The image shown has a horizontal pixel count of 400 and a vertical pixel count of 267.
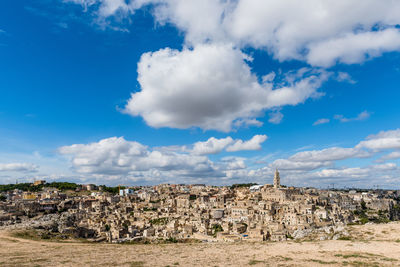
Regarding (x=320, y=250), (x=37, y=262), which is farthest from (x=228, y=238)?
(x=37, y=262)

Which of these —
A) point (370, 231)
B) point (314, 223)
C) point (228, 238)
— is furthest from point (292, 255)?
point (314, 223)

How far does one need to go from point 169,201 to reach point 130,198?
23858 millimetres

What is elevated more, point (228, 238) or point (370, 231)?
point (370, 231)

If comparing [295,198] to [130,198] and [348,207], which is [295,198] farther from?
[130,198]

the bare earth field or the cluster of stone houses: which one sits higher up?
the bare earth field

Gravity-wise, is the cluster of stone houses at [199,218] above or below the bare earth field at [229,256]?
below

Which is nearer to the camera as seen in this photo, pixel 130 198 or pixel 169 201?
pixel 169 201

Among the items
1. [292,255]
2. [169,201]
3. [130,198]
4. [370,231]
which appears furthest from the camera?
[130,198]

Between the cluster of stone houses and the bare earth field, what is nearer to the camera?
the bare earth field

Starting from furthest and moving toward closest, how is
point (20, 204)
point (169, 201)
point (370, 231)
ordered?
point (169, 201) < point (20, 204) < point (370, 231)

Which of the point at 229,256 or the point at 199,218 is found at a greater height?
the point at 229,256

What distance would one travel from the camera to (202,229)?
55625 mm

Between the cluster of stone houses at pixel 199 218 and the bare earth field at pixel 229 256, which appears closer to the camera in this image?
the bare earth field at pixel 229 256

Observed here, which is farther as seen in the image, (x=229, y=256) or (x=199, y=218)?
(x=199, y=218)
